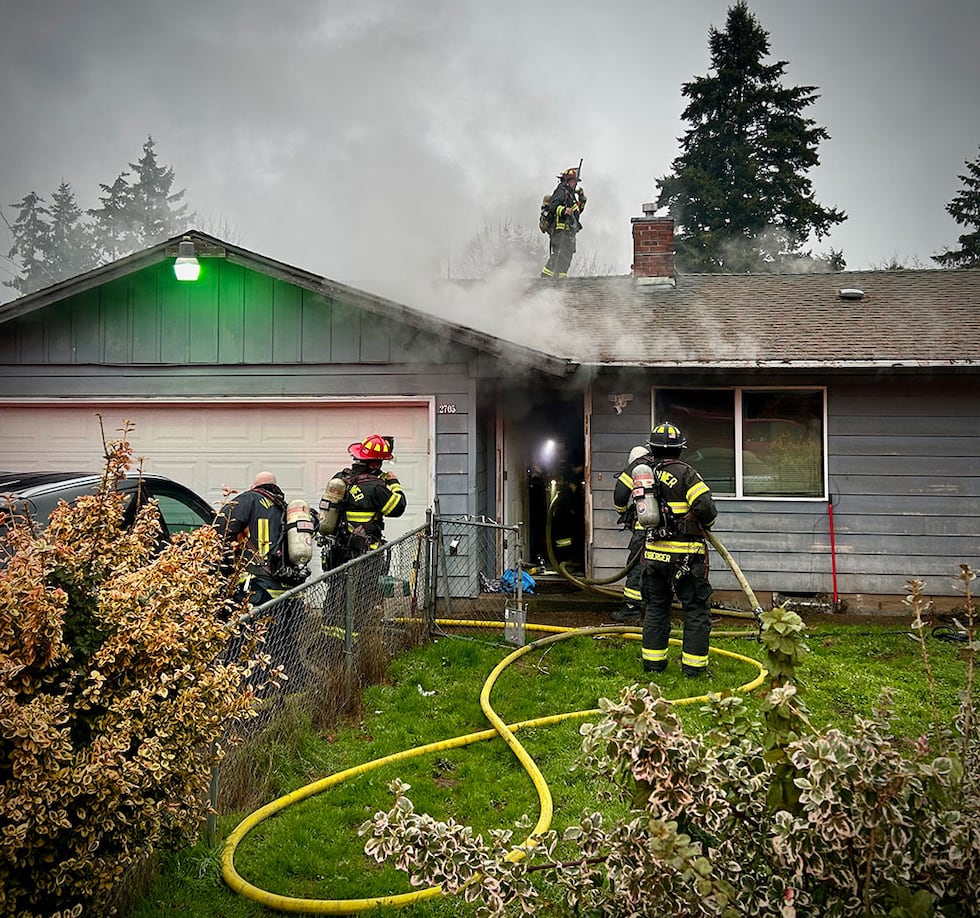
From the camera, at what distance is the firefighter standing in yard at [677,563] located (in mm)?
5707

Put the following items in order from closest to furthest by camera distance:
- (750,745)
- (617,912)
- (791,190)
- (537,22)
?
(617,912), (750,745), (537,22), (791,190)

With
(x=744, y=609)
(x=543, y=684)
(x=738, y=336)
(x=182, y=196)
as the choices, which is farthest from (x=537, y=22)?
(x=182, y=196)

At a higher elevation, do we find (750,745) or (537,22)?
(537,22)

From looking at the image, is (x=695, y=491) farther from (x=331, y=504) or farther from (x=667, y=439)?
(x=331, y=504)

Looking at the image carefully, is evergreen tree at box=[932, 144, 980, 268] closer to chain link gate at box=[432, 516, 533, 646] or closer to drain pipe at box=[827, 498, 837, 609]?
drain pipe at box=[827, 498, 837, 609]

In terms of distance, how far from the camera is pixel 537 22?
17219mm

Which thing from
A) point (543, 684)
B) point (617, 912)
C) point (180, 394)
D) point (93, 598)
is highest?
point (180, 394)

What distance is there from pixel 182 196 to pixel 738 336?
132 feet

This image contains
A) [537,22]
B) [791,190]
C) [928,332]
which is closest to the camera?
[928,332]

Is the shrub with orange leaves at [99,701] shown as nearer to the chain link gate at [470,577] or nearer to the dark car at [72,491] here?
the dark car at [72,491]

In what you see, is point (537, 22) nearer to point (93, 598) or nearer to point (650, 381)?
point (650, 381)

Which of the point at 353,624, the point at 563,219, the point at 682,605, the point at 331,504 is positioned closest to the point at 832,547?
the point at 682,605

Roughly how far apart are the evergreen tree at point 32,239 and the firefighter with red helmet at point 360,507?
39103mm

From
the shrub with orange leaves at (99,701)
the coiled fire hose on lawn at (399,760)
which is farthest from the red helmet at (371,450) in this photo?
the shrub with orange leaves at (99,701)
